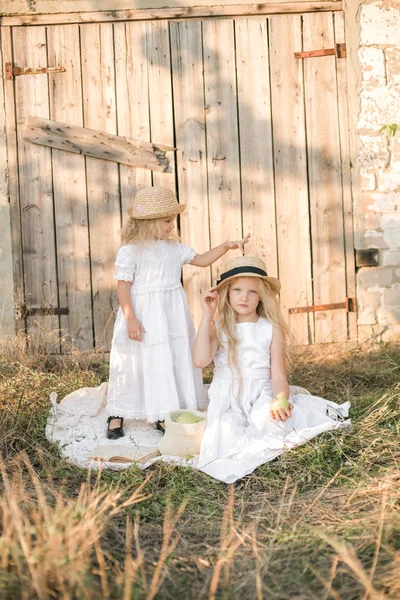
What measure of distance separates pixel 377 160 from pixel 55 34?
2.44 metres

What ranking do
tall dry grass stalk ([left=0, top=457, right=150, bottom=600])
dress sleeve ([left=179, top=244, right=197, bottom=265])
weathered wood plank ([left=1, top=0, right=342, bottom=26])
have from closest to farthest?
tall dry grass stalk ([left=0, top=457, right=150, bottom=600]) < dress sleeve ([left=179, top=244, right=197, bottom=265]) < weathered wood plank ([left=1, top=0, right=342, bottom=26])

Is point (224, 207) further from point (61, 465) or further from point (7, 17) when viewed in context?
point (61, 465)

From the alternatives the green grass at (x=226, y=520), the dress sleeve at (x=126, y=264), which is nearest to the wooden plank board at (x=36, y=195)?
the green grass at (x=226, y=520)

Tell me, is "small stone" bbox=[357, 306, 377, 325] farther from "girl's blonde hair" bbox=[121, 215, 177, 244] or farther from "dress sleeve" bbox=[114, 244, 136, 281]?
"dress sleeve" bbox=[114, 244, 136, 281]

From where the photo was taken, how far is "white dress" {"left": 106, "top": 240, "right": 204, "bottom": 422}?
388cm

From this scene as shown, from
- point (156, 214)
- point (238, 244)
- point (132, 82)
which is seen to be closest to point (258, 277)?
point (238, 244)

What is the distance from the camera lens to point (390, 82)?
16.2ft

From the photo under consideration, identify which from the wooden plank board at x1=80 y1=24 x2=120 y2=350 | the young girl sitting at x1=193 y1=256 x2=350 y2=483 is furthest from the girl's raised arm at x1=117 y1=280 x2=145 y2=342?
the wooden plank board at x1=80 y1=24 x2=120 y2=350

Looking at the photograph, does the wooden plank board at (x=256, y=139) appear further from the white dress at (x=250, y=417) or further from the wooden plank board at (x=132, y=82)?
the white dress at (x=250, y=417)

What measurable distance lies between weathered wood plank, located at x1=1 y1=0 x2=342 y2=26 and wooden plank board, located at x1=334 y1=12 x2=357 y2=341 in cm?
24

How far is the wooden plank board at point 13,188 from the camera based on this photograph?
16.2 ft

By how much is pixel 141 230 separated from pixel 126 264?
0.69 feet

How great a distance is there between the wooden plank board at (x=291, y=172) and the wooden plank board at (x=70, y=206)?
1.39m

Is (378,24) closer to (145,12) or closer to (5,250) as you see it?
(145,12)
